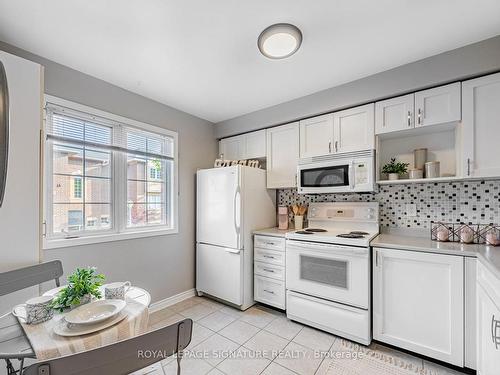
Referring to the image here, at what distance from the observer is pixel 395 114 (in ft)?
7.13

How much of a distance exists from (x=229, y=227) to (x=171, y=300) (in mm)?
1132

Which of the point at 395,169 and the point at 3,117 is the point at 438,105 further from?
the point at 3,117

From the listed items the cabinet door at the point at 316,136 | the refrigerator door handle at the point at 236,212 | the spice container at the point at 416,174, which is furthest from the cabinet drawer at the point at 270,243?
the spice container at the point at 416,174

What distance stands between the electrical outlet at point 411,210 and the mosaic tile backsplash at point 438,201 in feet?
0.08

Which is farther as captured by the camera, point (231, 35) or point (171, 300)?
point (171, 300)

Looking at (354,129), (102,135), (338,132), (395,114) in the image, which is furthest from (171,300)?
(395,114)

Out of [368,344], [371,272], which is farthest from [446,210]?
[368,344]

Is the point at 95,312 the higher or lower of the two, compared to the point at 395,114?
lower

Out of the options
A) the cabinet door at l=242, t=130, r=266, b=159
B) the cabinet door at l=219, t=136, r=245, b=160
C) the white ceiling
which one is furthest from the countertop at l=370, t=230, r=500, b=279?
the cabinet door at l=219, t=136, r=245, b=160

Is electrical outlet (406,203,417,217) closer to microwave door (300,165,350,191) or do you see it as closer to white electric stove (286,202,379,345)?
white electric stove (286,202,379,345)

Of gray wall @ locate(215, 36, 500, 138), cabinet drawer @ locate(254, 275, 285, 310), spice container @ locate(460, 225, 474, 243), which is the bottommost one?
cabinet drawer @ locate(254, 275, 285, 310)

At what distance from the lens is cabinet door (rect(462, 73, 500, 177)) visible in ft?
5.81

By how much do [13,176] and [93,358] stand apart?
52.2 inches

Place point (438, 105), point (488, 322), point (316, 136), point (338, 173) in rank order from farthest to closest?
1. point (316, 136)
2. point (338, 173)
3. point (438, 105)
4. point (488, 322)
